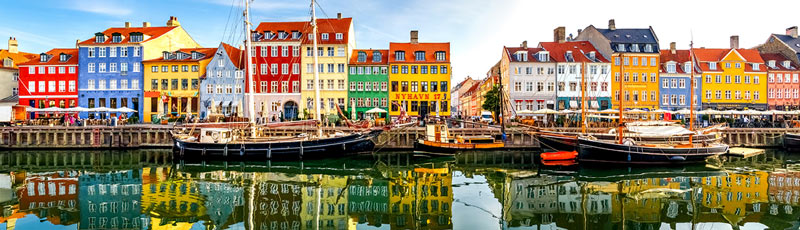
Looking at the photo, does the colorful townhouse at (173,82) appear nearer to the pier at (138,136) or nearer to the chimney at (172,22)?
the chimney at (172,22)

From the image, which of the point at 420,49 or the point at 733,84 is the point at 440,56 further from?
the point at 733,84

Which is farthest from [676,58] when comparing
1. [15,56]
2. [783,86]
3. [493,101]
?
[15,56]

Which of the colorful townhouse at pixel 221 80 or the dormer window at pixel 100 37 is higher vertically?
the dormer window at pixel 100 37

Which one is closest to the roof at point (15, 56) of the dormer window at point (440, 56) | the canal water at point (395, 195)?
the canal water at point (395, 195)

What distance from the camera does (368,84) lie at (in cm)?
5300

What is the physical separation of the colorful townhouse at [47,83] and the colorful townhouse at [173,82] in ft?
29.1

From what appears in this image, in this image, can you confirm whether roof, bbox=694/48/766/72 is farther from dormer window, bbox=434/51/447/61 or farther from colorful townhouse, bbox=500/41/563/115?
dormer window, bbox=434/51/447/61

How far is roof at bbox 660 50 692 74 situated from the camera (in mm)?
55625

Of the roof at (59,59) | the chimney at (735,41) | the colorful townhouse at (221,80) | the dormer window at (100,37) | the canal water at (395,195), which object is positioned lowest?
the canal water at (395,195)

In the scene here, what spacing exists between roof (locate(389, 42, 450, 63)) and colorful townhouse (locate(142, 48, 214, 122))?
18.7 m

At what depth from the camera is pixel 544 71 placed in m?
54.3

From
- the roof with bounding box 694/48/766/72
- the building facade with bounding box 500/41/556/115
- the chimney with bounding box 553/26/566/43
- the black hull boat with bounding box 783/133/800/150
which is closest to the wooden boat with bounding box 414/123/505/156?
the building facade with bounding box 500/41/556/115

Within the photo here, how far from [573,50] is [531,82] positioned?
22.1 ft

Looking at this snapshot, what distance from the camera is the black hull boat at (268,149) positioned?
98.2ft
